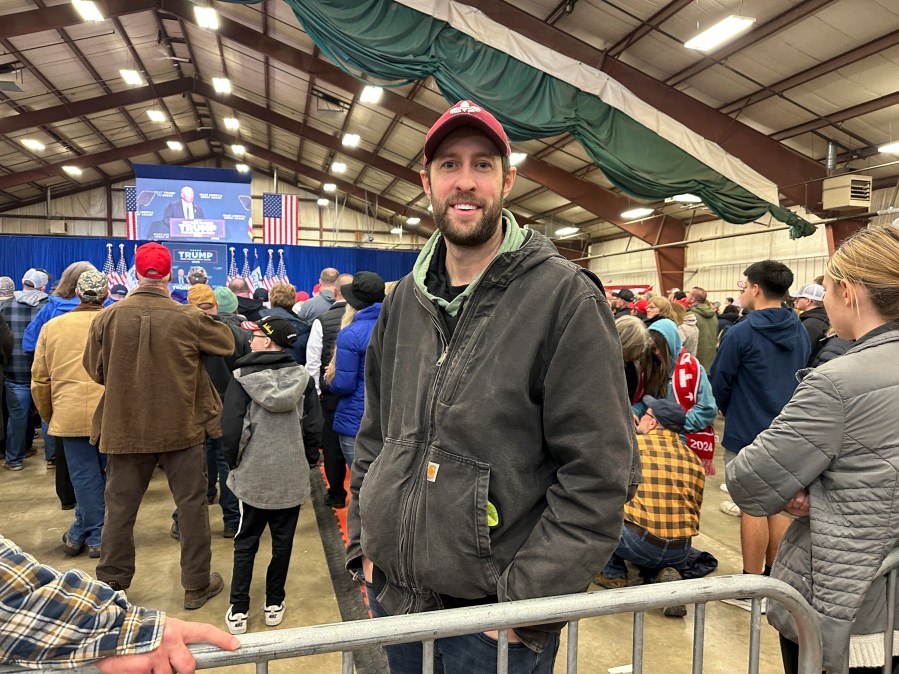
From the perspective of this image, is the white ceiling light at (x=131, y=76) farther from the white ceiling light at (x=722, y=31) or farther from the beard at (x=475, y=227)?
the beard at (x=475, y=227)

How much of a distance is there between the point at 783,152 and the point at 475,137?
9.13 metres

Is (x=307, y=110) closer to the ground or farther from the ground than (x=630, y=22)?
farther from the ground

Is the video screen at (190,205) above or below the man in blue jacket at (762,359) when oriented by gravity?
above

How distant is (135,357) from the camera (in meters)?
2.52

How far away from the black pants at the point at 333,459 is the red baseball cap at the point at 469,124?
3179 millimetres

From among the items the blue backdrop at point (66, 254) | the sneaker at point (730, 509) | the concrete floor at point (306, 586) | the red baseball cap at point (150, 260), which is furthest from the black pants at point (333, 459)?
the blue backdrop at point (66, 254)

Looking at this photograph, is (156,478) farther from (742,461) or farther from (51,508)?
(742,461)

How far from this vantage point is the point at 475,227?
121cm

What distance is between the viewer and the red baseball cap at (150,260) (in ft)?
8.32

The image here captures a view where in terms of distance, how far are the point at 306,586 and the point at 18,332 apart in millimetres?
3619

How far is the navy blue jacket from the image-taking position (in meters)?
3.31

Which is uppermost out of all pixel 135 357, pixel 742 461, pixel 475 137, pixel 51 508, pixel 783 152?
pixel 783 152

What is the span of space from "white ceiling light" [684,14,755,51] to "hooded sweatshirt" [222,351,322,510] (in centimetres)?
573

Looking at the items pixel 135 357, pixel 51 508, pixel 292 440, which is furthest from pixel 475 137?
pixel 51 508
